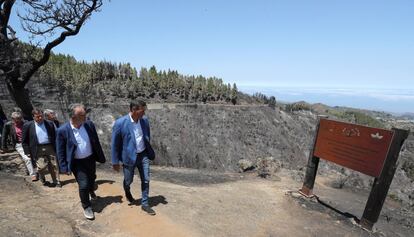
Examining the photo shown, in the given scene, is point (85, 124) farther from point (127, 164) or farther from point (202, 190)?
point (202, 190)

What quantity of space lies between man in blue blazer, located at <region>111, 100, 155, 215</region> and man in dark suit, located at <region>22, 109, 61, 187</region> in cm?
229

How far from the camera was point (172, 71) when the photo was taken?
40500mm

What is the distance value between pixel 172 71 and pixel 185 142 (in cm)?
1612

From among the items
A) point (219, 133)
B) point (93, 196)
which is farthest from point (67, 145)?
point (219, 133)

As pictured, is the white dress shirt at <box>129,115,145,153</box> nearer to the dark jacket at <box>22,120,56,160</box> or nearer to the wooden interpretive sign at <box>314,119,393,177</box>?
the dark jacket at <box>22,120,56,160</box>

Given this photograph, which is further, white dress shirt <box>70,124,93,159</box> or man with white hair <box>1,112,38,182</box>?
man with white hair <box>1,112,38,182</box>

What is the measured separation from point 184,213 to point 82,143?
2.10 metres

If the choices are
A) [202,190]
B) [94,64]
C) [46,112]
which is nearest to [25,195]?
[46,112]

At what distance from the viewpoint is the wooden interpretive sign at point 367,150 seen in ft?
24.4

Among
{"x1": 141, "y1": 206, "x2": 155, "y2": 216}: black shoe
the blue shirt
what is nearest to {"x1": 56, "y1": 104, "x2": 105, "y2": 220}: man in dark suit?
{"x1": 141, "y1": 206, "x2": 155, "y2": 216}: black shoe

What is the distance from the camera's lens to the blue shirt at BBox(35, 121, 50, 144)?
7875mm

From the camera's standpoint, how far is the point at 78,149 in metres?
6.10

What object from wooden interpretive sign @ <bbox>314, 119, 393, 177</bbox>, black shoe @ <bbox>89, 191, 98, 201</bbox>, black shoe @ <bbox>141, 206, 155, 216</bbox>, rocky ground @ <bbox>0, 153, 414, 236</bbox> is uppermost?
wooden interpretive sign @ <bbox>314, 119, 393, 177</bbox>

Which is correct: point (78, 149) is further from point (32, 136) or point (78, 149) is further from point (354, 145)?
point (354, 145)
